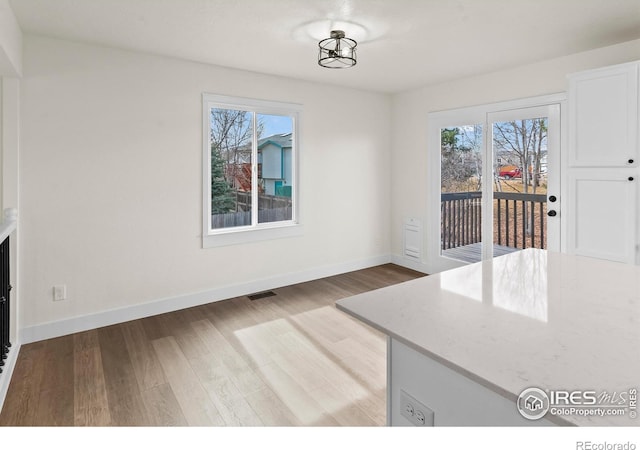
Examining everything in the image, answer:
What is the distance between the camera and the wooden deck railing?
401cm

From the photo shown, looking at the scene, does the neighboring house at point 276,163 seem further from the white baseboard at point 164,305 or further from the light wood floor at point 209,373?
the light wood floor at point 209,373

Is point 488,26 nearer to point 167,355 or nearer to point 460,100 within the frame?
point 460,100

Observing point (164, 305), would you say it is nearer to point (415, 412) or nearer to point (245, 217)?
point (245, 217)

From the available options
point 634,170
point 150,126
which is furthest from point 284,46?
point 634,170

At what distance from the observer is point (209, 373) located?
2607 millimetres

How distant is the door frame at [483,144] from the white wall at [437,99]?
0.06 metres

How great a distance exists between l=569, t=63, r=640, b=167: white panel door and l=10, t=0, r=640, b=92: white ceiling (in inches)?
15.5

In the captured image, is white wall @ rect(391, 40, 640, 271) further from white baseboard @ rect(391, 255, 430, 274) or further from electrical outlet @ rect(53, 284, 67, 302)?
electrical outlet @ rect(53, 284, 67, 302)

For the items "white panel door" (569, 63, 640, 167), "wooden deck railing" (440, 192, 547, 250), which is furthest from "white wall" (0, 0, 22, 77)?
"wooden deck railing" (440, 192, 547, 250)

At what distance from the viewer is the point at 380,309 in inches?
48.4

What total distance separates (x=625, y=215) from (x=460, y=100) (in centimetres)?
228

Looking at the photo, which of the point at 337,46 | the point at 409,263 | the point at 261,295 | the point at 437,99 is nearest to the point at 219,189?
the point at 261,295

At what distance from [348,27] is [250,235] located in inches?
92.5

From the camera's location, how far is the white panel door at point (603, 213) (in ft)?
9.43
